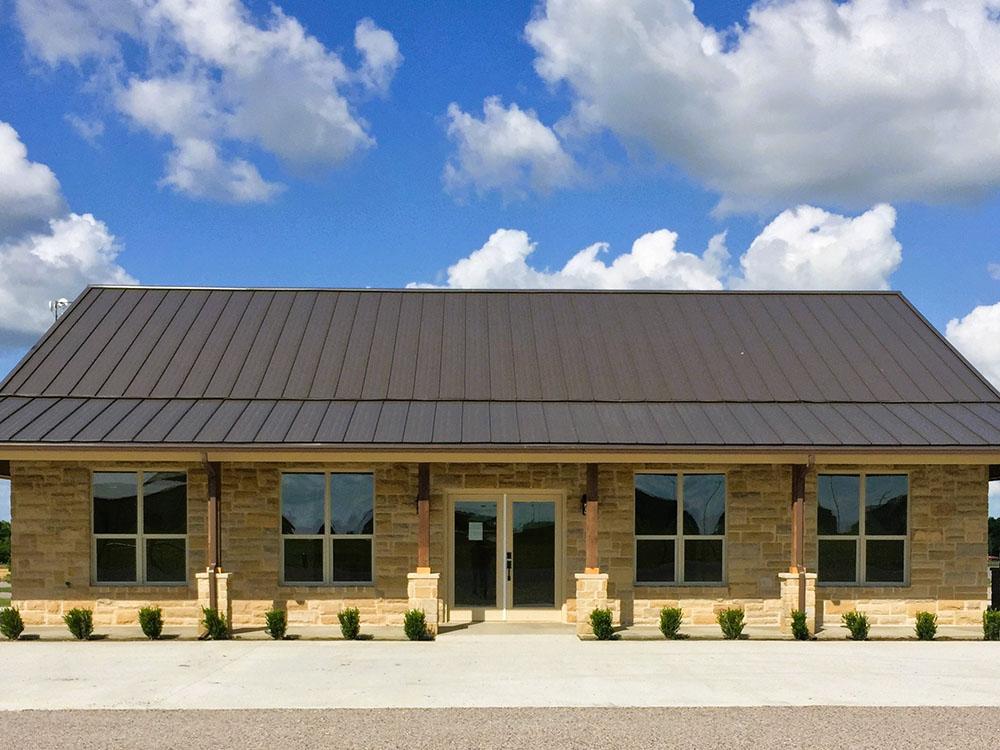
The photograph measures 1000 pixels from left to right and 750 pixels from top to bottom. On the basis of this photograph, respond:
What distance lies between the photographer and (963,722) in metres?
8.66

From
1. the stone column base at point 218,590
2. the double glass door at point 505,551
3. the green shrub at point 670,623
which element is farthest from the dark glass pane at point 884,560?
the stone column base at point 218,590

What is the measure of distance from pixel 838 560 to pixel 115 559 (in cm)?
1201

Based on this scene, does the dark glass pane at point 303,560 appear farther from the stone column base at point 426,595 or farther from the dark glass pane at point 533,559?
the dark glass pane at point 533,559

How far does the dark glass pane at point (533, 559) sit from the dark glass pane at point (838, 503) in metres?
4.53

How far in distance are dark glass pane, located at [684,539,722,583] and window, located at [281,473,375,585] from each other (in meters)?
5.25

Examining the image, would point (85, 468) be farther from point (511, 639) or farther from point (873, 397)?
point (873, 397)

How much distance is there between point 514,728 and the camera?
8.27 meters

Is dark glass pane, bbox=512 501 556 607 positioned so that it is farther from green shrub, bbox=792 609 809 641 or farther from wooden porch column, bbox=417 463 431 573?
green shrub, bbox=792 609 809 641

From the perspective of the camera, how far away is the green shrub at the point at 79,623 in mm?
13523

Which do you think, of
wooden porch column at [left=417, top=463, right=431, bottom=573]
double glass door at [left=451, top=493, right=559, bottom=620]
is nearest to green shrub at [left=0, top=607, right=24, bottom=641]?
wooden porch column at [left=417, top=463, right=431, bottom=573]

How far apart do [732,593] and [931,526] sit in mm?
3553

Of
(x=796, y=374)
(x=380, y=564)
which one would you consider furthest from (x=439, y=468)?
(x=796, y=374)

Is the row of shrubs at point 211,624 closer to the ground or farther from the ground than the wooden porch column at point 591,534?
closer to the ground

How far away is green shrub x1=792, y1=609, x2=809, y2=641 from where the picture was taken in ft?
44.9
